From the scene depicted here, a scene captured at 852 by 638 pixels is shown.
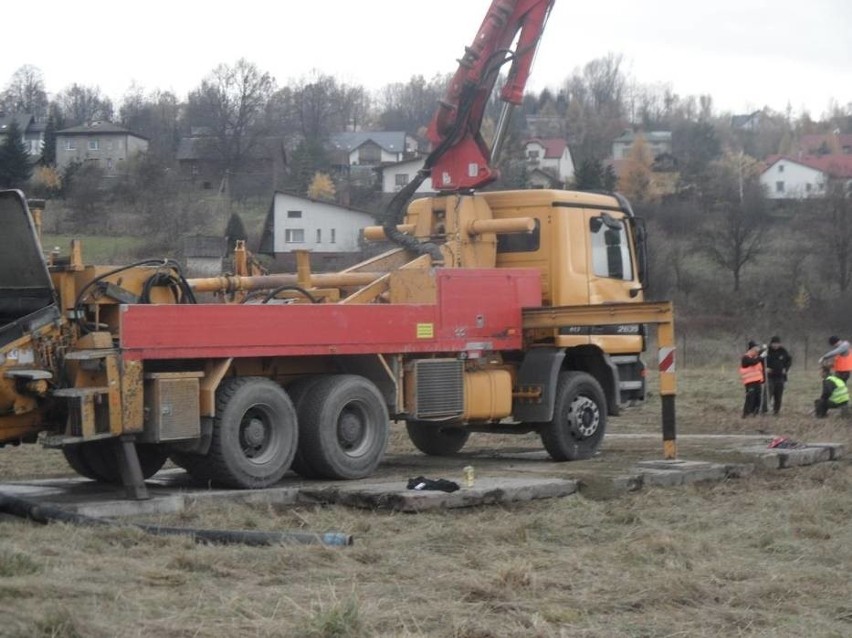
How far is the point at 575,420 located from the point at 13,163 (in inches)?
1671

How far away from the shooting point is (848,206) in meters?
74.6

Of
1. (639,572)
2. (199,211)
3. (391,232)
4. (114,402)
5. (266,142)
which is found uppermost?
(266,142)

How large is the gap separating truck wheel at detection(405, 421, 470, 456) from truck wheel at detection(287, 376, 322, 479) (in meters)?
3.52

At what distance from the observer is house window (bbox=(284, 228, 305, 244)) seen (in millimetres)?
63625

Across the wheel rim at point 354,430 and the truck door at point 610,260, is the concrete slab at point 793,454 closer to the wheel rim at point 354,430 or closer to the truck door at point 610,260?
the truck door at point 610,260

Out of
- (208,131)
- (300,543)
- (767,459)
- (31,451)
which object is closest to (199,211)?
(208,131)

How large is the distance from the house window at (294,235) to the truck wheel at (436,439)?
47.0 m

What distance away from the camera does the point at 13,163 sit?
5356cm

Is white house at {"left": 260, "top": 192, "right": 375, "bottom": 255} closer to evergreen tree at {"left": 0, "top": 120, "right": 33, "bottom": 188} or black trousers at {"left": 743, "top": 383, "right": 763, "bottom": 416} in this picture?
evergreen tree at {"left": 0, "top": 120, "right": 33, "bottom": 188}

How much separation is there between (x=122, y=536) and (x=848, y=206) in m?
70.1

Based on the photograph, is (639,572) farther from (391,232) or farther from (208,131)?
(208,131)

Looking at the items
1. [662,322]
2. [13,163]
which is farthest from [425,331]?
[13,163]

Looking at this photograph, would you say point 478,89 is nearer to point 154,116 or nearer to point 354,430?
point 354,430

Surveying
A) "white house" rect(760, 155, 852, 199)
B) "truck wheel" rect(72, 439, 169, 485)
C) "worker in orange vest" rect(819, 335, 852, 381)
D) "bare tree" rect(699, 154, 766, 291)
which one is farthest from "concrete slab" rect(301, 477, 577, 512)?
"white house" rect(760, 155, 852, 199)
